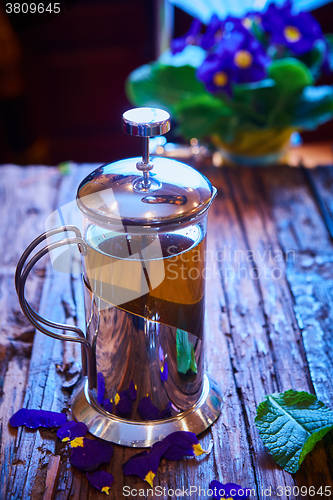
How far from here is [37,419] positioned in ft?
2.36

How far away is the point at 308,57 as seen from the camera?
1425mm

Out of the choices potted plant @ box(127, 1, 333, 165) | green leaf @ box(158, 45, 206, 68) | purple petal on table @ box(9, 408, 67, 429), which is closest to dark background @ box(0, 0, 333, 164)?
green leaf @ box(158, 45, 206, 68)

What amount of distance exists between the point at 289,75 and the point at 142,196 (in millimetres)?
818

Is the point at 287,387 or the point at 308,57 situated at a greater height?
the point at 308,57

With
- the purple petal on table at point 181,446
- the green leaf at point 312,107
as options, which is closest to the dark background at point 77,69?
the green leaf at point 312,107

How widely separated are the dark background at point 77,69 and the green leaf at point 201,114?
1.28 m

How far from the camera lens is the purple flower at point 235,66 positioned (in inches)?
49.0

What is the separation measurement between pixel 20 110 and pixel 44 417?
2072 millimetres

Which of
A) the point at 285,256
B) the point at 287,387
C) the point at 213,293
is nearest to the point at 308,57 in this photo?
the point at 285,256

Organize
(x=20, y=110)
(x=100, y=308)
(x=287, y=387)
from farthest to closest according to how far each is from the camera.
Result: (x=20, y=110), (x=287, y=387), (x=100, y=308)

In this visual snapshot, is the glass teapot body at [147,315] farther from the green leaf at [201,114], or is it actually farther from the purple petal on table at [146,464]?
the green leaf at [201,114]

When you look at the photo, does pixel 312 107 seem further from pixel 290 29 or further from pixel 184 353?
pixel 184 353

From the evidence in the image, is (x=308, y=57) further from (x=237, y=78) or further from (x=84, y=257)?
(x=84, y=257)

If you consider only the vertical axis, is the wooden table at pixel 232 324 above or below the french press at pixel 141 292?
below
